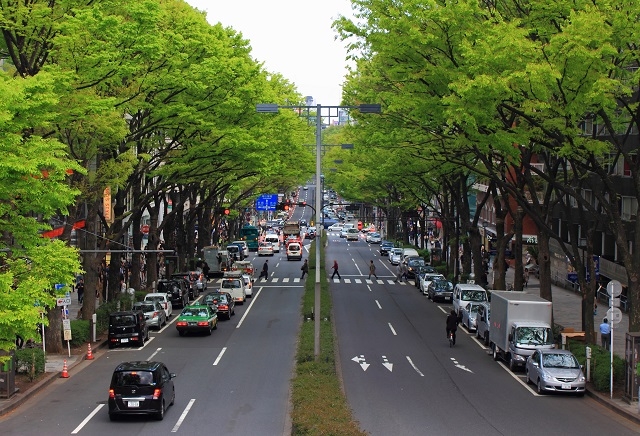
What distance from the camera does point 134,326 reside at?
1575 inches

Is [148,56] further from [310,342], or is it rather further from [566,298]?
[566,298]

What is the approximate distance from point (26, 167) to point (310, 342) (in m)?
16.6

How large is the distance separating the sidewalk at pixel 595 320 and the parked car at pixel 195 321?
1779 centimetres

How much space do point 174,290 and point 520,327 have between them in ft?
84.9

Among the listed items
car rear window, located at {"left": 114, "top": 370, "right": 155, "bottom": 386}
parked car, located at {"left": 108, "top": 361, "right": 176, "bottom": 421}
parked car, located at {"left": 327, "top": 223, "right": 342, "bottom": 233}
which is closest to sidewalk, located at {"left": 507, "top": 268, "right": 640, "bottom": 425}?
parked car, located at {"left": 108, "top": 361, "right": 176, "bottom": 421}

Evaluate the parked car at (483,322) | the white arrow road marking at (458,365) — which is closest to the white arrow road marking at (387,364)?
the white arrow road marking at (458,365)

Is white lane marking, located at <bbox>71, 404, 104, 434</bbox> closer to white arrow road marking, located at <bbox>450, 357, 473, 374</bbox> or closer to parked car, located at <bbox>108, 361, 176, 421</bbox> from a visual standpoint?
parked car, located at <bbox>108, 361, 176, 421</bbox>

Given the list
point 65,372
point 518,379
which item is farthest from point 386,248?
point 65,372

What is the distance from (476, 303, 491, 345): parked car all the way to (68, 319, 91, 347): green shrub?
17.0m

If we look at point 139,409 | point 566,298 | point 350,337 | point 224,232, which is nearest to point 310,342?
point 350,337

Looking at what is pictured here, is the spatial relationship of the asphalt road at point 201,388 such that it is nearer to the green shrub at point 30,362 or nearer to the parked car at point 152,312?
the parked car at point 152,312

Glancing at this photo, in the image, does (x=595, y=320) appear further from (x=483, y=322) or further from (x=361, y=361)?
(x=361, y=361)

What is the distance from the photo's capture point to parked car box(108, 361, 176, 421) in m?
25.0

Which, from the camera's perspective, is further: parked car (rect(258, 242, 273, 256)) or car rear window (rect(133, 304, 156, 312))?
parked car (rect(258, 242, 273, 256))
